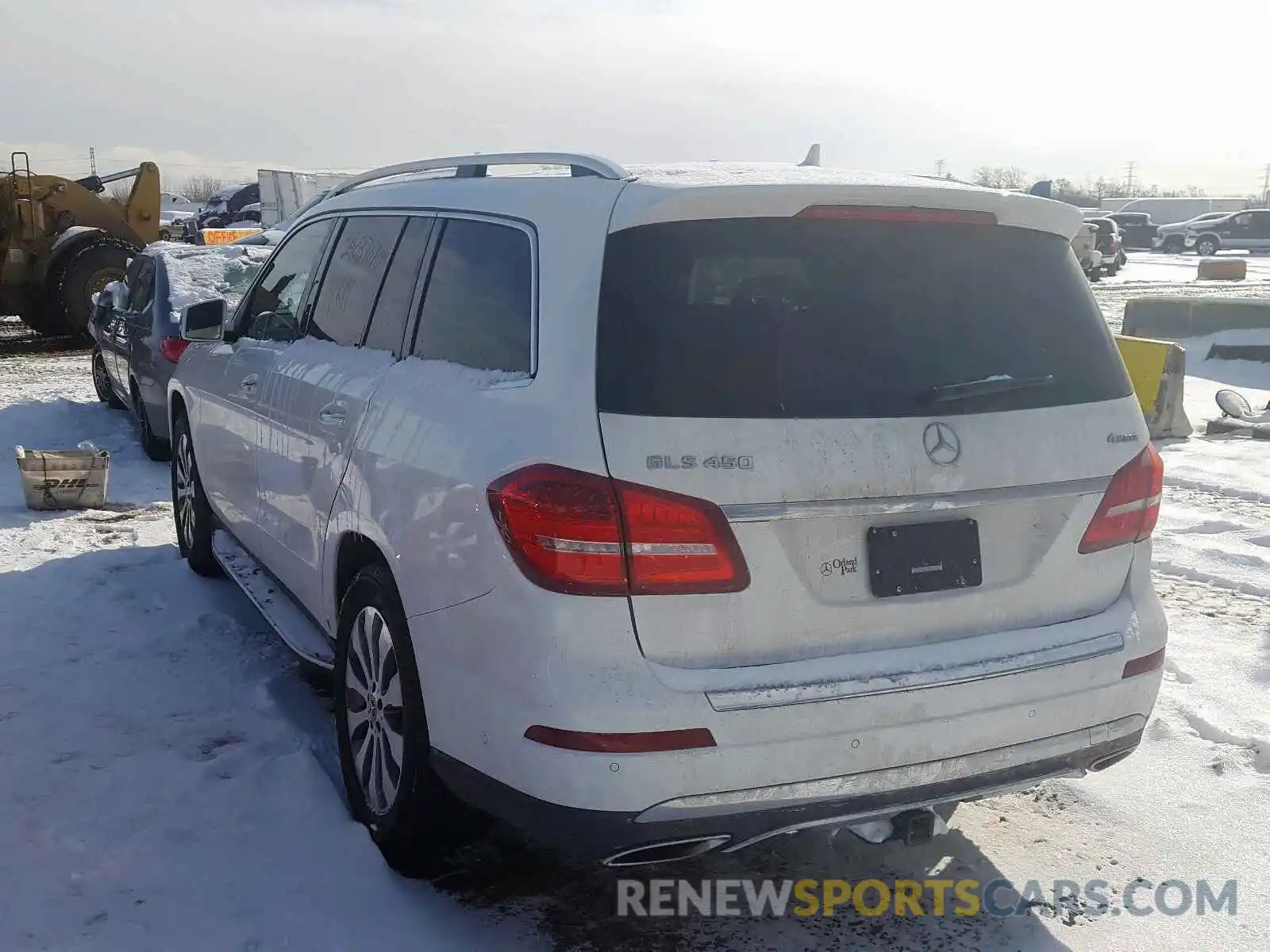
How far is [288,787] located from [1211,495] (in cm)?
626

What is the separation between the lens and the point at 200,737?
4199 mm

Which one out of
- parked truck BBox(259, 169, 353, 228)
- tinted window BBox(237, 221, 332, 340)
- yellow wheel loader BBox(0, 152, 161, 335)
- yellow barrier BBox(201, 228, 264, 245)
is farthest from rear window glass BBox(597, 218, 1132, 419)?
parked truck BBox(259, 169, 353, 228)

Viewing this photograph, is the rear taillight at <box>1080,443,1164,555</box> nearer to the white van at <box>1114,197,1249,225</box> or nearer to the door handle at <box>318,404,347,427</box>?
the door handle at <box>318,404,347,427</box>

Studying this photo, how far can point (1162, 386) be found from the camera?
380 inches

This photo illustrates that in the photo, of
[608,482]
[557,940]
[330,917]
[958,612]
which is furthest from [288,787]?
[958,612]

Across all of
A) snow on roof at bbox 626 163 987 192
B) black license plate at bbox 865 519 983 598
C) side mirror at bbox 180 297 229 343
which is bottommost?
black license plate at bbox 865 519 983 598

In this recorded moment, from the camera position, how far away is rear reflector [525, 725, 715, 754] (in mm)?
2496

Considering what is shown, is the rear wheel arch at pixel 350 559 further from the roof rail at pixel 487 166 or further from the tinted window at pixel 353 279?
the roof rail at pixel 487 166

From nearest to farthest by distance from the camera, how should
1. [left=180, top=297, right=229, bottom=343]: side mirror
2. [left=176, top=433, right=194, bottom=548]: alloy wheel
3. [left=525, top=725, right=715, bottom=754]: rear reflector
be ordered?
[left=525, top=725, right=715, bottom=754]: rear reflector
[left=180, top=297, right=229, bottom=343]: side mirror
[left=176, top=433, right=194, bottom=548]: alloy wheel

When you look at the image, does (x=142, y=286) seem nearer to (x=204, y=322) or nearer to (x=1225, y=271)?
(x=204, y=322)

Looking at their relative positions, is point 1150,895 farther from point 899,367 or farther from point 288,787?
point 288,787

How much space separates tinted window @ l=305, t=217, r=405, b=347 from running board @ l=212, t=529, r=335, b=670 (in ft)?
3.31

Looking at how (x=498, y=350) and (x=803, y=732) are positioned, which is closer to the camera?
(x=803, y=732)

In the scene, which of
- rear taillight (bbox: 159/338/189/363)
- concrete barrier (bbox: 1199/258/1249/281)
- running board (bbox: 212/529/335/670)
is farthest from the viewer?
concrete barrier (bbox: 1199/258/1249/281)
